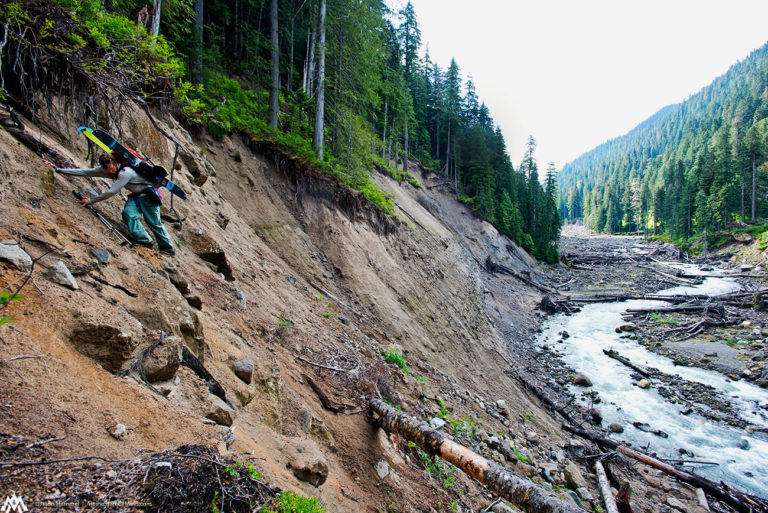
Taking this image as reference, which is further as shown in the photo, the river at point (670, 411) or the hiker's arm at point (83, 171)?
the river at point (670, 411)

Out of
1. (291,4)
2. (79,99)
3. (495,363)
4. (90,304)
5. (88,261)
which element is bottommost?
(495,363)

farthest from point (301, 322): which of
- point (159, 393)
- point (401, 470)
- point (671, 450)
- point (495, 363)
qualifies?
point (671, 450)

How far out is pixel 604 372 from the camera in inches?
658

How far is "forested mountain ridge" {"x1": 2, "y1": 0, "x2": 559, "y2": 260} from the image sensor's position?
5648 millimetres

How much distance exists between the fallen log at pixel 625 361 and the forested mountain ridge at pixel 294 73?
604 inches

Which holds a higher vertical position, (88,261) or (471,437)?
(88,261)

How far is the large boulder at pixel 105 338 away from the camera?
284cm

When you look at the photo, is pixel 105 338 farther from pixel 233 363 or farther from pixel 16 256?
pixel 233 363

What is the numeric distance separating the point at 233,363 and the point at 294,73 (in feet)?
88.6

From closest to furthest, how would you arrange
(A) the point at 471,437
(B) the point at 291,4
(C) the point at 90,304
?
(C) the point at 90,304, (A) the point at 471,437, (B) the point at 291,4

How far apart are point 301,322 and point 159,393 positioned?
168 inches

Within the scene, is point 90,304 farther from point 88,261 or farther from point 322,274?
point 322,274

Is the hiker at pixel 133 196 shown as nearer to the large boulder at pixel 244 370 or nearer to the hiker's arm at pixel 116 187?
the hiker's arm at pixel 116 187

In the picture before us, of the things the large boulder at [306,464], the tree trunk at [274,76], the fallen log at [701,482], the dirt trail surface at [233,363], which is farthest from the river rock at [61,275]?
the fallen log at [701,482]
